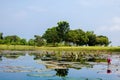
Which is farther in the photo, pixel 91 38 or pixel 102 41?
pixel 102 41

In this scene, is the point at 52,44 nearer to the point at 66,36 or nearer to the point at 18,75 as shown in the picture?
the point at 66,36

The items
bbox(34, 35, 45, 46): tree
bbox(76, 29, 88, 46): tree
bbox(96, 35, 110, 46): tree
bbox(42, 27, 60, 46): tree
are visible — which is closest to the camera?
bbox(34, 35, 45, 46): tree

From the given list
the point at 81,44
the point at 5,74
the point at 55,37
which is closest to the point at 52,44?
the point at 55,37

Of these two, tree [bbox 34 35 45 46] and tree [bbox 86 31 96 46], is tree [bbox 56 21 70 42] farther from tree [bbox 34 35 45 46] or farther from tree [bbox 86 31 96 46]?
tree [bbox 86 31 96 46]

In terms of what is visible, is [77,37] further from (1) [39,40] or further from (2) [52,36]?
(1) [39,40]

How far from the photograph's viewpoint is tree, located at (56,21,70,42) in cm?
12860

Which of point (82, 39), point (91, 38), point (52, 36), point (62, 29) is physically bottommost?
point (82, 39)

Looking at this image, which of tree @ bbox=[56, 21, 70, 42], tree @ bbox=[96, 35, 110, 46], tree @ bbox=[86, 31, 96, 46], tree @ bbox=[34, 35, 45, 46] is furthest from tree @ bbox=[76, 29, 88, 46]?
tree @ bbox=[34, 35, 45, 46]

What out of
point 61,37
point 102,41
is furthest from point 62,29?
point 102,41

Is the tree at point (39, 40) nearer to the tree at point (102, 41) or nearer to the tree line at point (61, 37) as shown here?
the tree line at point (61, 37)

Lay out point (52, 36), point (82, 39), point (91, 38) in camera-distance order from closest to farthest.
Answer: point (52, 36) → point (82, 39) → point (91, 38)

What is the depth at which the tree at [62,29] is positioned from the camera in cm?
12860

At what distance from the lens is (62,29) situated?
129 meters

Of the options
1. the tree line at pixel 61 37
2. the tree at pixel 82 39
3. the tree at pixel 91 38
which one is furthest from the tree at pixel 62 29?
the tree at pixel 91 38
